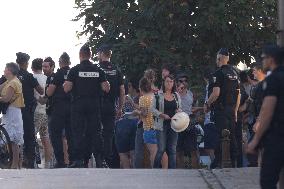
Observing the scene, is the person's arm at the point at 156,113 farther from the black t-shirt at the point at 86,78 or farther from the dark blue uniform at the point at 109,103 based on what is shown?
the black t-shirt at the point at 86,78

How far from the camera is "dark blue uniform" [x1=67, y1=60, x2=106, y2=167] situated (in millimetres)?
15414

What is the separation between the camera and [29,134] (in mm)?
16875

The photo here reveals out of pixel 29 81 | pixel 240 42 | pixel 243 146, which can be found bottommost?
pixel 243 146

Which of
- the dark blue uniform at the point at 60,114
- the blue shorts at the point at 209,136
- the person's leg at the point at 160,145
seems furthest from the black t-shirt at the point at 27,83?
the blue shorts at the point at 209,136

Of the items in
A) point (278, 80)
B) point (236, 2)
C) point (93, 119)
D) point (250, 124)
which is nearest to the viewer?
point (278, 80)

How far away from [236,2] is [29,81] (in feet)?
47.3

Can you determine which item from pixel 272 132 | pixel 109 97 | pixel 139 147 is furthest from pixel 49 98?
pixel 272 132

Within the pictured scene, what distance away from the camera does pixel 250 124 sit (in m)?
16.7

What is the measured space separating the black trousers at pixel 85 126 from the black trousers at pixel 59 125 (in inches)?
26.4

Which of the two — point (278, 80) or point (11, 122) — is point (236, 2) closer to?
point (11, 122)

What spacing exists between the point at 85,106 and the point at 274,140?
6.20 m

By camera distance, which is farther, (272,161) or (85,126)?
(85,126)

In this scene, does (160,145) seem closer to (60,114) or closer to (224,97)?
(224,97)

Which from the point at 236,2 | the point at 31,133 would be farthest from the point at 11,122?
the point at 236,2
